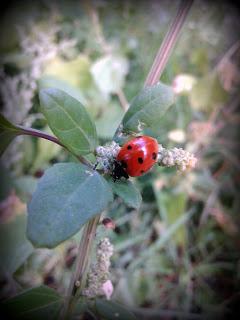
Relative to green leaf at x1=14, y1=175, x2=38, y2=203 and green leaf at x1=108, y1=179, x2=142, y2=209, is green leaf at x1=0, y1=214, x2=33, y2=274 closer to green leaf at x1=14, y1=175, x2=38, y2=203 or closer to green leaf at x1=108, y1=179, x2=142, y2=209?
green leaf at x1=14, y1=175, x2=38, y2=203

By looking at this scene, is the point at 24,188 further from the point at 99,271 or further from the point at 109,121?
the point at 99,271

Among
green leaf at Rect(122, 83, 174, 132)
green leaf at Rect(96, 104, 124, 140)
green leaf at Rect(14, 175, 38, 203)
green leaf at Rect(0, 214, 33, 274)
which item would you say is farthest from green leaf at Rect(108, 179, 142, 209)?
green leaf at Rect(96, 104, 124, 140)

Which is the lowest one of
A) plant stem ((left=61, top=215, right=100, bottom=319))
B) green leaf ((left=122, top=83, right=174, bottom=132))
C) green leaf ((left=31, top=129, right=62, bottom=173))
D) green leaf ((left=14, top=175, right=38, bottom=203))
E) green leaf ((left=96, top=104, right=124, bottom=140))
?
plant stem ((left=61, top=215, right=100, bottom=319))

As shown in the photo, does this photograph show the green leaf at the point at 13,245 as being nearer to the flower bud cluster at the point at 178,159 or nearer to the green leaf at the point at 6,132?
the green leaf at the point at 6,132

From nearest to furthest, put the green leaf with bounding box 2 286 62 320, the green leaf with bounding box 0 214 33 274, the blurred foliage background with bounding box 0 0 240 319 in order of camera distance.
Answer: the green leaf with bounding box 2 286 62 320 < the green leaf with bounding box 0 214 33 274 < the blurred foliage background with bounding box 0 0 240 319

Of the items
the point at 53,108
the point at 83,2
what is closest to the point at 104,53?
the point at 83,2

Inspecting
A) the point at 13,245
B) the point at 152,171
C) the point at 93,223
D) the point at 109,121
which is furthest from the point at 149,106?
the point at 152,171
